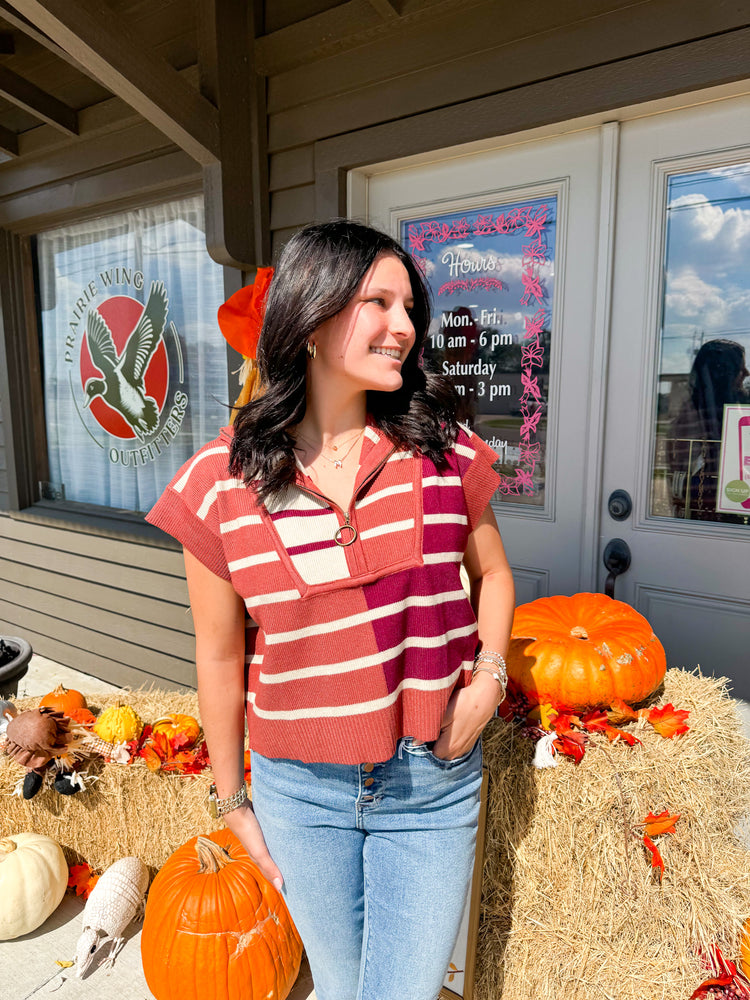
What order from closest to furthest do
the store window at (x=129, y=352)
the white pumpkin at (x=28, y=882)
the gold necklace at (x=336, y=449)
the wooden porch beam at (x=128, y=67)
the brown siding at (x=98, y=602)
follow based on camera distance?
the gold necklace at (x=336, y=449), the white pumpkin at (x=28, y=882), the wooden porch beam at (x=128, y=67), the store window at (x=129, y=352), the brown siding at (x=98, y=602)

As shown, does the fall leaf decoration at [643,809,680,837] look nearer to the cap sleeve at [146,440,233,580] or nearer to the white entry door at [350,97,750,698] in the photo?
the white entry door at [350,97,750,698]

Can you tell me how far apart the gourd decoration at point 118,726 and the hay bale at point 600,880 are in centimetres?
128

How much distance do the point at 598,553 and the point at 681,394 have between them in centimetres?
67

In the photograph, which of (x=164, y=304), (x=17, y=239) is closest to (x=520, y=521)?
(x=164, y=304)

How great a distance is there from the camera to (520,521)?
2744 millimetres

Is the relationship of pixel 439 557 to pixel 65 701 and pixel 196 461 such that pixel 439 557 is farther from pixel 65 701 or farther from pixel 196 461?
pixel 65 701

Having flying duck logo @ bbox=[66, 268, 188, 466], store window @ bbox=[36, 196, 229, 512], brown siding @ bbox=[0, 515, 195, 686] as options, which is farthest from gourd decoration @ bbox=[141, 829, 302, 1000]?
flying duck logo @ bbox=[66, 268, 188, 466]

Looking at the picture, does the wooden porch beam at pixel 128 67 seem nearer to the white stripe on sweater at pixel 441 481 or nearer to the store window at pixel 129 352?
the store window at pixel 129 352

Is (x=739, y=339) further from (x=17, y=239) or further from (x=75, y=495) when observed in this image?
(x=17, y=239)

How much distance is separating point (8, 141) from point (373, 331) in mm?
4025

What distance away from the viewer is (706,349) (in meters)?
2.35

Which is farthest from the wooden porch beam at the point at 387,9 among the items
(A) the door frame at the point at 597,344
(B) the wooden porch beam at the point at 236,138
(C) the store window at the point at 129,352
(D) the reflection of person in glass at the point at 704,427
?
(D) the reflection of person in glass at the point at 704,427

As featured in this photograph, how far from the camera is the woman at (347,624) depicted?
110 cm

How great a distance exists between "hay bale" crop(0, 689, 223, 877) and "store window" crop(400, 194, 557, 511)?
1659mm
